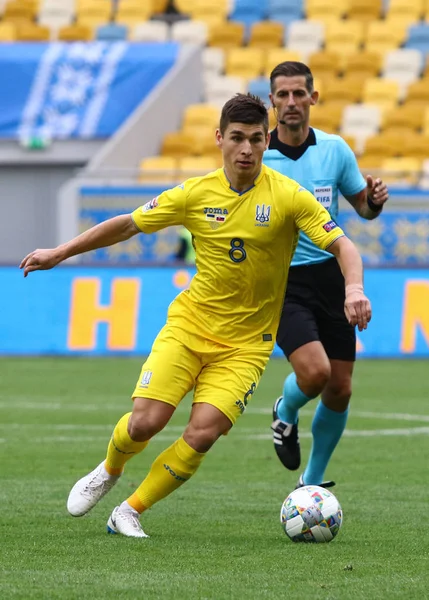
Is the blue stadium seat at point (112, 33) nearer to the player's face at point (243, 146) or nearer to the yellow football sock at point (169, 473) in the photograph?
the player's face at point (243, 146)

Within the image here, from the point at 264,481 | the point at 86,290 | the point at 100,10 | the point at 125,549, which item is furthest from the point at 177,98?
the point at 125,549

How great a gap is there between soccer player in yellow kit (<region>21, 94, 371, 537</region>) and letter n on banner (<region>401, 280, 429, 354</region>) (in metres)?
10.1

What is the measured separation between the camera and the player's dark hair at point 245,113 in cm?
615

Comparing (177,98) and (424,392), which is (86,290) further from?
(177,98)

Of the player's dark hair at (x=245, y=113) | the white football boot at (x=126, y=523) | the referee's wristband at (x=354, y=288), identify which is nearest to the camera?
the referee's wristband at (x=354, y=288)

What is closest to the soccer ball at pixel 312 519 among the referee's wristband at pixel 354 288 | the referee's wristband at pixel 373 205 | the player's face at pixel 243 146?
the referee's wristband at pixel 354 288

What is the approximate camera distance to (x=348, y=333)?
781 cm

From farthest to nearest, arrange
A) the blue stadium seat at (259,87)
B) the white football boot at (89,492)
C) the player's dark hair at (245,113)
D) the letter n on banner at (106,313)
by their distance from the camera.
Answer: the blue stadium seat at (259,87)
the letter n on banner at (106,313)
the white football boot at (89,492)
the player's dark hair at (245,113)

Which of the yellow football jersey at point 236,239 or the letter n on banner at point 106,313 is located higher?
the yellow football jersey at point 236,239

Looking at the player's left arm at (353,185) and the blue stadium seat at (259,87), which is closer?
the player's left arm at (353,185)

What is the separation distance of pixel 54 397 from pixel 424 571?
320 inches

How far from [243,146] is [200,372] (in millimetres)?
1154

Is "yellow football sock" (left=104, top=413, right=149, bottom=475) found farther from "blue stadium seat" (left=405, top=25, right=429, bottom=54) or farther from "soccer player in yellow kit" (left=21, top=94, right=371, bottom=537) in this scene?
"blue stadium seat" (left=405, top=25, right=429, bottom=54)

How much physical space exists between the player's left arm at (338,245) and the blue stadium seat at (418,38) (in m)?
20.4
